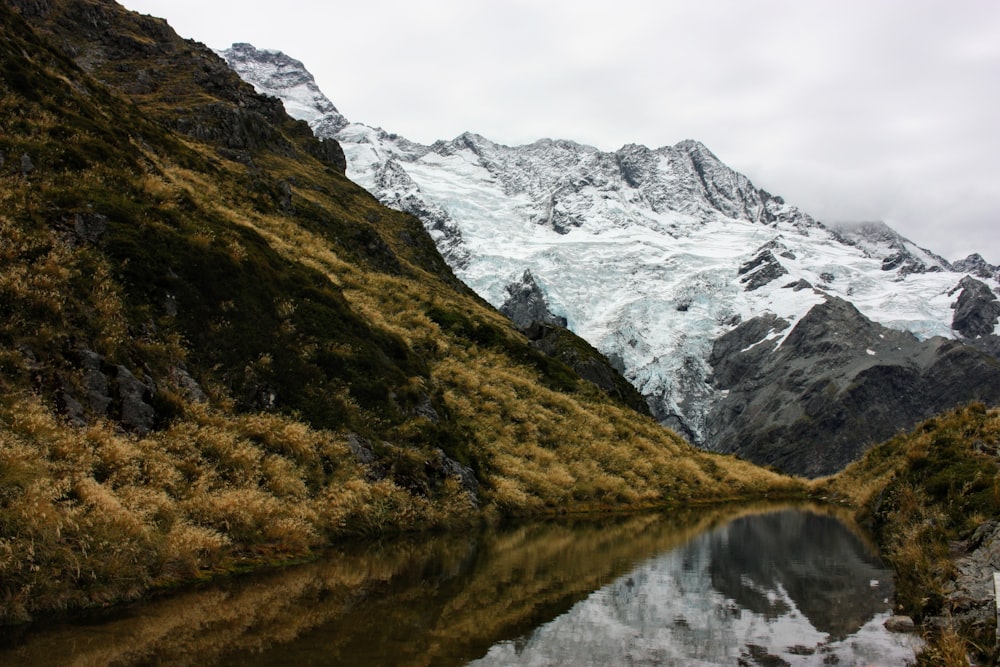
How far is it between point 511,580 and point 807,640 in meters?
6.39

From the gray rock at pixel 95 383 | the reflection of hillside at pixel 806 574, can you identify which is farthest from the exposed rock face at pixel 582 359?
the gray rock at pixel 95 383

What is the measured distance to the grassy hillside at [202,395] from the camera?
44.4 feet

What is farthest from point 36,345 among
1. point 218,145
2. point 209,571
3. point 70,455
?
point 218,145

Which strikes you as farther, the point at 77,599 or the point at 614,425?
the point at 614,425

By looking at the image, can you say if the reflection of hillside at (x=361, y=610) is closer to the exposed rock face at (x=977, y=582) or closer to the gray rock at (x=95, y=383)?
the gray rock at (x=95, y=383)

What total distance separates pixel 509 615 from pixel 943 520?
10.6 meters

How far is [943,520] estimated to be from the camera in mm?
16703

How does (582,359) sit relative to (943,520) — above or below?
above

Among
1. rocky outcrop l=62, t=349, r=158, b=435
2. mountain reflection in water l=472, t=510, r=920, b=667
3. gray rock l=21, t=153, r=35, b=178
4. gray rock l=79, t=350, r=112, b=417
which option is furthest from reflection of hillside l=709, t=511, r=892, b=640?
gray rock l=21, t=153, r=35, b=178

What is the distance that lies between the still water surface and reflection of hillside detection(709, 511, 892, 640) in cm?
7

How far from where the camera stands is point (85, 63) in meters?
72.0

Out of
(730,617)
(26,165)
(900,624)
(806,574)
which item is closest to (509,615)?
(730,617)

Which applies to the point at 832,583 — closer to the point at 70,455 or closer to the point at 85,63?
the point at 70,455

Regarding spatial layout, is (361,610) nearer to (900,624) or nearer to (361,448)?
(900,624)
